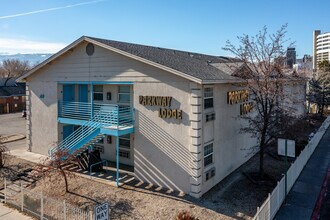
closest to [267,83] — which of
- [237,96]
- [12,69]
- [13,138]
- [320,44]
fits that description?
[237,96]

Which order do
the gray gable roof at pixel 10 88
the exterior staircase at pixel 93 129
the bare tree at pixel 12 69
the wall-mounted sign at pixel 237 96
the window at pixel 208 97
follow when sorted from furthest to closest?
the bare tree at pixel 12 69 < the gray gable roof at pixel 10 88 < the wall-mounted sign at pixel 237 96 < the exterior staircase at pixel 93 129 < the window at pixel 208 97

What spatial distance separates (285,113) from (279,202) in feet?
16.4

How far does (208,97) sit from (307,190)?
7.08 meters

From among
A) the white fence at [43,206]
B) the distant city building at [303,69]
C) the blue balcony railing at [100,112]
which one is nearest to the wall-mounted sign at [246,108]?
the distant city building at [303,69]

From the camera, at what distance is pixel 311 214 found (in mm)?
12023

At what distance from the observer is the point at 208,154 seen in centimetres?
1427

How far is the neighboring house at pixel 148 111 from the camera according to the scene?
1348 centimetres

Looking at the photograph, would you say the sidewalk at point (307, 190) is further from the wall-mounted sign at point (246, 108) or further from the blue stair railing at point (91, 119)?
the blue stair railing at point (91, 119)

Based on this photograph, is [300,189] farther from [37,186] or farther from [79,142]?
[37,186]

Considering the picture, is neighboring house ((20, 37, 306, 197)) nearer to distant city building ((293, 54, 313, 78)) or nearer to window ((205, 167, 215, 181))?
window ((205, 167, 215, 181))

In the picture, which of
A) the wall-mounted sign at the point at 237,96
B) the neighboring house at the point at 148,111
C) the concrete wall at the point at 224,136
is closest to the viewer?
the neighboring house at the point at 148,111

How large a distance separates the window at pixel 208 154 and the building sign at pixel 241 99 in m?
3.15

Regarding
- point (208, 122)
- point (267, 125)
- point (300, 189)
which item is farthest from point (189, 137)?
point (300, 189)

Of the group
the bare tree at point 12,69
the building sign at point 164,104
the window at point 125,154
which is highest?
the bare tree at point 12,69
